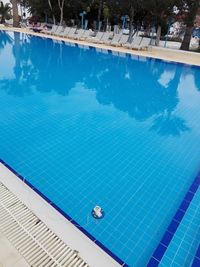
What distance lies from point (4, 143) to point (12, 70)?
15.3 ft

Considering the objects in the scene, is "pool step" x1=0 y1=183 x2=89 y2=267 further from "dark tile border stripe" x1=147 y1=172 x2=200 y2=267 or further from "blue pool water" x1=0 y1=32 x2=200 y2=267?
"dark tile border stripe" x1=147 y1=172 x2=200 y2=267

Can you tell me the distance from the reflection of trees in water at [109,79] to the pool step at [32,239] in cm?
304

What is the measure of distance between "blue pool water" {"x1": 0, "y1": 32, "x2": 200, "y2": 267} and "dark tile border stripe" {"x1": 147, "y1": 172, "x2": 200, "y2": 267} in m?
0.05

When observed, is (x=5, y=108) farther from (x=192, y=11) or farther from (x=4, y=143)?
(x=192, y=11)

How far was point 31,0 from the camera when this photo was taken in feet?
68.6

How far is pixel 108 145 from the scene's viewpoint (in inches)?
161

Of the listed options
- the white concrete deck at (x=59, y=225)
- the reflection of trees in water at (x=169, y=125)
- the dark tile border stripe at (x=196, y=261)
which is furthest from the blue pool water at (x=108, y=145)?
the dark tile border stripe at (x=196, y=261)

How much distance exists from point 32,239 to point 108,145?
7.07 feet

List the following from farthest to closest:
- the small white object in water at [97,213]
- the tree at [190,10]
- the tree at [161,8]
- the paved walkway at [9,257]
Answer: the tree at [161,8] → the tree at [190,10] → the small white object in water at [97,213] → the paved walkway at [9,257]

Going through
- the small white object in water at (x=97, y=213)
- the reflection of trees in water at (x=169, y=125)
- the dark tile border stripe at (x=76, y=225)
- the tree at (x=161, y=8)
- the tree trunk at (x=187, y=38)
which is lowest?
the dark tile border stripe at (x=76, y=225)

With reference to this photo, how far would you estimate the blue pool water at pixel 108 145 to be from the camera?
2742 millimetres

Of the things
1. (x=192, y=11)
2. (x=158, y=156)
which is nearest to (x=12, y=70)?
(x=158, y=156)

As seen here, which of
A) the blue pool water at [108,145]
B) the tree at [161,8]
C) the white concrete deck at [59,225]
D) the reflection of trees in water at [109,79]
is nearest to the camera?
the white concrete deck at [59,225]

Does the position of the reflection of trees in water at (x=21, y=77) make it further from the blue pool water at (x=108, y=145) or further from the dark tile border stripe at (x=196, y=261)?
the dark tile border stripe at (x=196, y=261)
